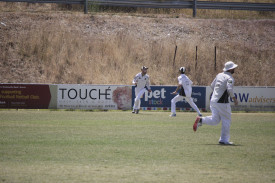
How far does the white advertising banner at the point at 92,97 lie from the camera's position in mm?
27219

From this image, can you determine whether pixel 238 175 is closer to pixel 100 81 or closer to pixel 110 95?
pixel 110 95

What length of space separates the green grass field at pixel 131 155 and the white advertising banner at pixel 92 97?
11047 millimetres

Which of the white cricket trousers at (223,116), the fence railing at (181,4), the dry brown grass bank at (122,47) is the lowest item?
the white cricket trousers at (223,116)

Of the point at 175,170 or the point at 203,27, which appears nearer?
the point at 175,170

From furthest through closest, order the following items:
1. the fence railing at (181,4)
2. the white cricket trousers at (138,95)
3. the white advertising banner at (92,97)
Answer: the fence railing at (181,4)
the white advertising banner at (92,97)
the white cricket trousers at (138,95)

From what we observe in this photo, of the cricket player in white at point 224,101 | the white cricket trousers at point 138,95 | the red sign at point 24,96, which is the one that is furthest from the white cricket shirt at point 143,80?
the cricket player in white at point 224,101

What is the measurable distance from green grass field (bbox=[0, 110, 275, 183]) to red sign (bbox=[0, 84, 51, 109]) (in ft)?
35.9

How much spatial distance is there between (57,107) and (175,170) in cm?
1945

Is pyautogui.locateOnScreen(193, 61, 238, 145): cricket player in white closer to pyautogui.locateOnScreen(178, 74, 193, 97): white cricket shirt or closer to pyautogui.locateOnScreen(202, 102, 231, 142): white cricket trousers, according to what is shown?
pyautogui.locateOnScreen(202, 102, 231, 142): white cricket trousers

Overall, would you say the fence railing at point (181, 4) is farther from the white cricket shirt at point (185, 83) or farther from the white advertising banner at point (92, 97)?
the white cricket shirt at point (185, 83)

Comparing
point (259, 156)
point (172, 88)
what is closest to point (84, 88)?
point (172, 88)

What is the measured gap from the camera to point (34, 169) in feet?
27.6

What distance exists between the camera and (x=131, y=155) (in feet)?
33.6

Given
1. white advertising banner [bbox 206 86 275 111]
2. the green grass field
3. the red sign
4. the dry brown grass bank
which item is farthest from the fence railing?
the green grass field
